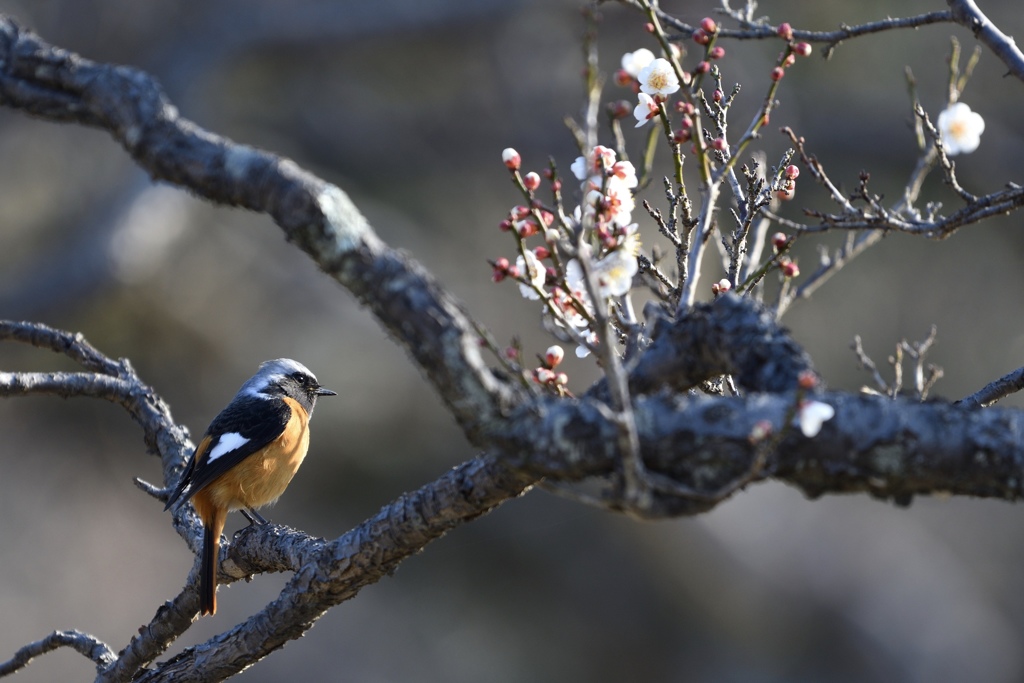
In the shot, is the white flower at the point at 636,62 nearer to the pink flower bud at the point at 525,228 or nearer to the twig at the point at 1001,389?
the pink flower bud at the point at 525,228

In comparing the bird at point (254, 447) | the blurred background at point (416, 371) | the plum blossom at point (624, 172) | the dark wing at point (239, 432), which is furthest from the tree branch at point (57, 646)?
the blurred background at point (416, 371)

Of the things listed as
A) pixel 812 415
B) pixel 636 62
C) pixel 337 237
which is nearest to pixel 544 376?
pixel 636 62

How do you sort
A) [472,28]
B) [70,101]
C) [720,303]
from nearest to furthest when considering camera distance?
1. [720,303]
2. [70,101]
3. [472,28]

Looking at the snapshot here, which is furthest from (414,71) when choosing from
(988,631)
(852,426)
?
(852,426)

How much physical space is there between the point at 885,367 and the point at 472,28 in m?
8.56

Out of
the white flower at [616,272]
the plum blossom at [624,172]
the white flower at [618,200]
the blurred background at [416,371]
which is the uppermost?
the blurred background at [416,371]

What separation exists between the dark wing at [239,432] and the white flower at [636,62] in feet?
8.25

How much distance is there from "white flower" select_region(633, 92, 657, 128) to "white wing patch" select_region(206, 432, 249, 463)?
8.68 ft

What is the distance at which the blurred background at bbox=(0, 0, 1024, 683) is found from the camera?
10.5 metres

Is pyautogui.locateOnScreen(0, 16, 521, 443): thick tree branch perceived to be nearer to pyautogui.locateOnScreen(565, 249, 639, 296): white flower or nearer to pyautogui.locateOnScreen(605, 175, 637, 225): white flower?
pyautogui.locateOnScreen(565, 249, 639, 296): white flower

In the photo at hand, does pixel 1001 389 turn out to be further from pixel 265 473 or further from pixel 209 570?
pixel 265 473

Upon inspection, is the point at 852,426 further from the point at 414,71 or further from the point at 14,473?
the point at 414,71

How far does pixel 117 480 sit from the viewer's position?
1086 centimetres

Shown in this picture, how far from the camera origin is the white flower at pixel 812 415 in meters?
1.69
